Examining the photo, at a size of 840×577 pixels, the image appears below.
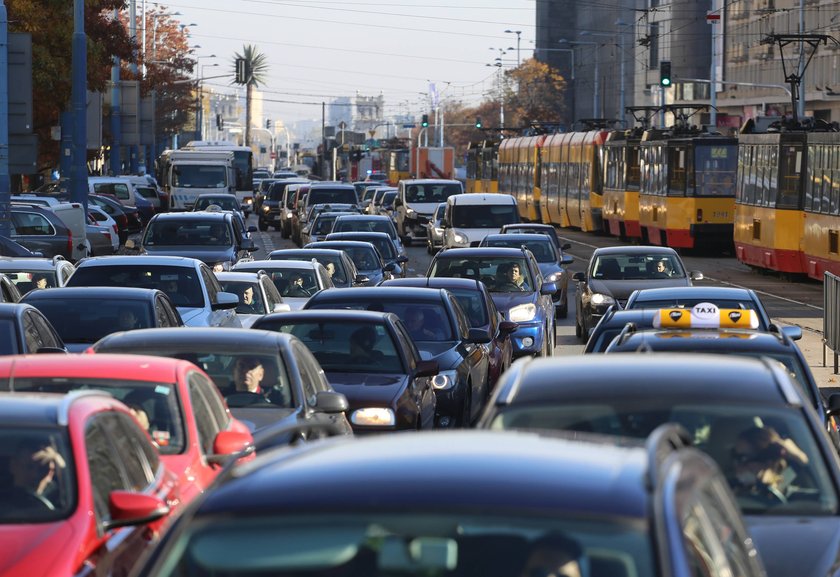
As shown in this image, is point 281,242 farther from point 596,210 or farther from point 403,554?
point 403,554

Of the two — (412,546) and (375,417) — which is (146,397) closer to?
(375,417)

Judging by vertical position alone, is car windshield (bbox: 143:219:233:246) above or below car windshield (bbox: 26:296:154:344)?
above

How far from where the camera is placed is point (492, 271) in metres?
23.7

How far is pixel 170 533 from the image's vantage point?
4.30 meters

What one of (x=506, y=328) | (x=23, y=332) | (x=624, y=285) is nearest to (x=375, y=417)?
(x=23, y=332)

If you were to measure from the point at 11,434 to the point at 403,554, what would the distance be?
3.34 m

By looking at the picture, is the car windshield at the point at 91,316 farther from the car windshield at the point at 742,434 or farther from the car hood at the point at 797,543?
the car hood at the point at 797,543

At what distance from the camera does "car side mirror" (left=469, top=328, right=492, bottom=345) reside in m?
15.8

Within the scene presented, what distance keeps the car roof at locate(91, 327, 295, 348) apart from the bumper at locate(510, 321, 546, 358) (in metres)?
10.4

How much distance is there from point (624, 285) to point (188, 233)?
22.7ft

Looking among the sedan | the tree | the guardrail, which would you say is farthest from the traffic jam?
the tree

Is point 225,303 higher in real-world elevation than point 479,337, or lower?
higher

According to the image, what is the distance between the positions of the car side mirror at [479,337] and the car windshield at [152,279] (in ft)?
12.6

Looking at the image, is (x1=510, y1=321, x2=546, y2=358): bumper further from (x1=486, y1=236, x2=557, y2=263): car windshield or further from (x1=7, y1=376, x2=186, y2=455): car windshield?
(x1=7, y1=376, x2=186, y2=455): car windshield
